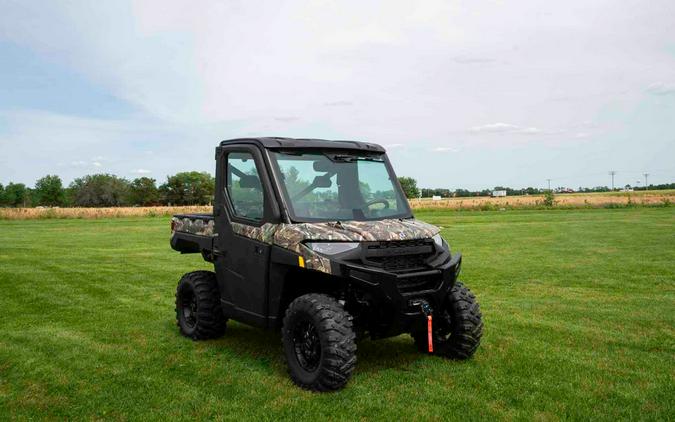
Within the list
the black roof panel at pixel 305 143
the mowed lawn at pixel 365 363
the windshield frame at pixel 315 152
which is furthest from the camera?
the black roof panel at pixel 305 143

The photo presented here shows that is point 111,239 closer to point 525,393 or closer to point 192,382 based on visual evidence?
point 192,382

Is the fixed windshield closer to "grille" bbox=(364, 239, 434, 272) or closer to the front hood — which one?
the front hood

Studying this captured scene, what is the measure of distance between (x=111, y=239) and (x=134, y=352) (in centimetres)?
2160

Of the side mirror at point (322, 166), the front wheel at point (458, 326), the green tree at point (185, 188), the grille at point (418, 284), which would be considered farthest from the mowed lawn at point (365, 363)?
the green tree at point (185, 188)

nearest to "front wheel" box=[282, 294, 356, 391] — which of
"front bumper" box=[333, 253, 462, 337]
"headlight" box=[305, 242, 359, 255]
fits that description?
"front bumper" box=[333, 253, 462, 337]

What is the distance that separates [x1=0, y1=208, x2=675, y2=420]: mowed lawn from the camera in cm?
559

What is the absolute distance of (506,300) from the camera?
36.3 feet

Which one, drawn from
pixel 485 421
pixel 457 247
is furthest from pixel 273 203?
pixel 457 247

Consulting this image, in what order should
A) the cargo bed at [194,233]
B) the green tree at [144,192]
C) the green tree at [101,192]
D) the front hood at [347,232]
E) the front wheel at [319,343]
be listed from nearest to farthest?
the front wheel at [319,343] → the front hood at [347,232] → the cargo bed at [194,233] → the green tree at [144,192] → the green tree at [101,192]

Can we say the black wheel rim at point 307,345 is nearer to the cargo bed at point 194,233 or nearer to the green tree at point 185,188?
the cargo bed at point 194,233

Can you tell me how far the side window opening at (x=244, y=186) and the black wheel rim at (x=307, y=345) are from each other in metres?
1.30

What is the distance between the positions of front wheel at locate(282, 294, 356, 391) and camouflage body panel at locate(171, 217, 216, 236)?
1.99m

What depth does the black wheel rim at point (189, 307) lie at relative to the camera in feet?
27.5

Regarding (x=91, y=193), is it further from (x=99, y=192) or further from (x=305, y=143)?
(x=305, y=143)
